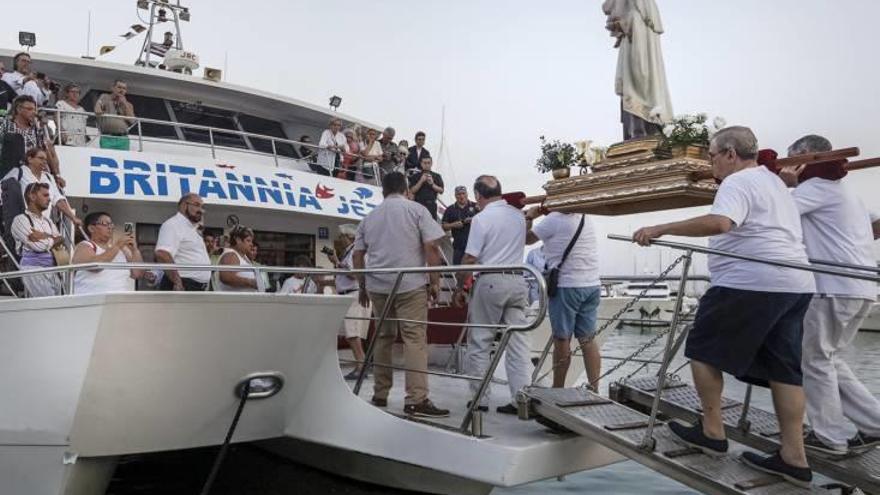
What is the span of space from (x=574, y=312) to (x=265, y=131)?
6.38m

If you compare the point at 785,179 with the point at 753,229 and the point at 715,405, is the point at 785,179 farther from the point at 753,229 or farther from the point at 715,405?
the point at 715,405

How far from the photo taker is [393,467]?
187 inches

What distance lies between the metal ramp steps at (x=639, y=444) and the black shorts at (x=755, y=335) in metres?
0.45

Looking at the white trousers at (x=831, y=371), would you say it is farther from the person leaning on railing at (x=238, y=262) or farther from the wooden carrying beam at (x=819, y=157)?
the person leaning on railing at (x=238, y=262)

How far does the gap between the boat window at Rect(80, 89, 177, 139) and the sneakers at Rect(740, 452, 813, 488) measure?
754cm

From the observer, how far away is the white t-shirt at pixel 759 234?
3350 millimetres

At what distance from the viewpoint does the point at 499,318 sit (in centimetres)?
481

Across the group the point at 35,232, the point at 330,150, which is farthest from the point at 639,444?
the point at 330,150

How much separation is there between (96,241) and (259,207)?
8.59 feet

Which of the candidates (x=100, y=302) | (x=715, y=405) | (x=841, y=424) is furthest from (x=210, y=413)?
(x=841, y=424)

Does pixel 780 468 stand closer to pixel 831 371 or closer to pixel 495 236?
pixel 831 371

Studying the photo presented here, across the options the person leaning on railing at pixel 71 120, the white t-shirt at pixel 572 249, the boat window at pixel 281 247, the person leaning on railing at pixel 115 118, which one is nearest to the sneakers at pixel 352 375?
the boat window at pixel 281 247

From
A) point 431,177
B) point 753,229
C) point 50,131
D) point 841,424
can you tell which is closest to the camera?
point 753,229

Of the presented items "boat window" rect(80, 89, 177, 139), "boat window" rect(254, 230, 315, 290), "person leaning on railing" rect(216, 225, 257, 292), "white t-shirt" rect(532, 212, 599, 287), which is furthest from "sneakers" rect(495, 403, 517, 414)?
"boat window" rect(80, 89, 177, 139)
